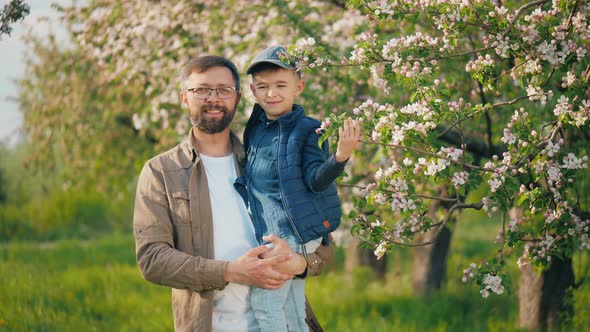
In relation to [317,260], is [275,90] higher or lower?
higher

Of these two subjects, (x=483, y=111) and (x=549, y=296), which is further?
(x=549, y=296)

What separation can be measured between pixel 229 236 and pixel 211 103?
611mm

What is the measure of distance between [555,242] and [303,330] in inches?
56.4

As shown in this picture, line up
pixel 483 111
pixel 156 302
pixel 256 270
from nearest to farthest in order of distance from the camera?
pixel 256 270, pixel 483 111, pixel 156 302

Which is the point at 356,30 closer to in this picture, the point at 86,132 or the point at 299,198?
the point at 299,198

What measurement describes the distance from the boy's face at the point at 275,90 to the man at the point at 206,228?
121 millimetres

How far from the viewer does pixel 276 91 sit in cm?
331

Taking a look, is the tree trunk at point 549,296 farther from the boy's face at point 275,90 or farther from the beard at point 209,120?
the beard at point 209,120

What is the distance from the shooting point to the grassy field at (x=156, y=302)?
5887 mm

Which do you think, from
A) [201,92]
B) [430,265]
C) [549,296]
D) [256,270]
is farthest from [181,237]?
[430,265]

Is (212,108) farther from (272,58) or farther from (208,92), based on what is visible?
(272,58)

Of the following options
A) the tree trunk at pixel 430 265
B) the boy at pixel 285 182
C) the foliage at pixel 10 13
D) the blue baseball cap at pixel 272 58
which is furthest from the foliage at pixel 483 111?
the tree trunk at pixel 430 265

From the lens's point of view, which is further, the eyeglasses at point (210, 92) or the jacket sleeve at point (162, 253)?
the eyeglasses at point (210, 92)

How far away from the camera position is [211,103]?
3.27 m
